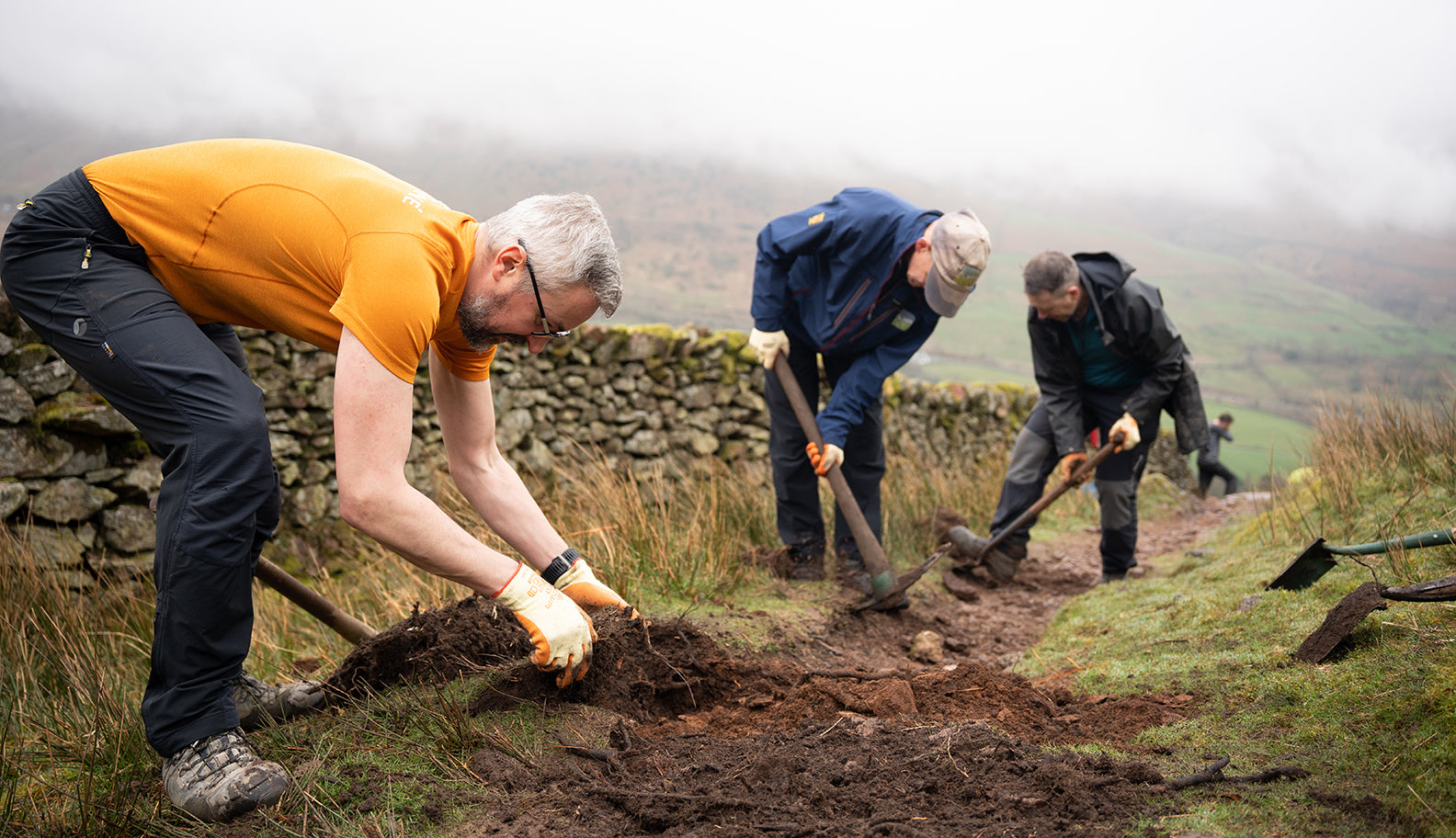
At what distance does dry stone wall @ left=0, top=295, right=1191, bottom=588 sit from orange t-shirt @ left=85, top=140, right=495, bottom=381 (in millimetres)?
1015

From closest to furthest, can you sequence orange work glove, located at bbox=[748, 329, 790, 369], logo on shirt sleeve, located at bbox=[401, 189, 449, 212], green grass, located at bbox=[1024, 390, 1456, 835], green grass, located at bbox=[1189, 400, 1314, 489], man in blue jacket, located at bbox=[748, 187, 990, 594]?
green grass, located at bbox=[1024, 390, 1456, 835]
logo on shirt sleeve, located at bbox=[401, 189, 449, 212]
man in blue jacket, located at bbox=[748, 187, 990, 594]
orange work glove, located at bbox=[748, 329, 790, 369]
green grass, located at bbox=[1189, 400, 1314, 489]

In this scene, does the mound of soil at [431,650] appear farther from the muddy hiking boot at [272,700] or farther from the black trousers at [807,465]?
the black trousers at [807,465]

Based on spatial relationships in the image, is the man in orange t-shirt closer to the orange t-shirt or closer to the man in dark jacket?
the orange t-shirt

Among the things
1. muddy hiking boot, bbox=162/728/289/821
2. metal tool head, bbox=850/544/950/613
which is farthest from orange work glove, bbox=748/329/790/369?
muddy hiking boot, bbox=162/728/289/821

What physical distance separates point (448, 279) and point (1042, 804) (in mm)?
1821

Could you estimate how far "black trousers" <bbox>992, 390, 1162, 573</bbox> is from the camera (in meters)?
5.10

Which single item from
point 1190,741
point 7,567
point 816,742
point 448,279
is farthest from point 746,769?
point 7,567

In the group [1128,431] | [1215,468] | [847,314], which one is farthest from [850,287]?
[1215,468]

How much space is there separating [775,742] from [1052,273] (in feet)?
11.2

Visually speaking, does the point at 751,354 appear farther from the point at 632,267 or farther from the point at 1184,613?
the point at 632,267

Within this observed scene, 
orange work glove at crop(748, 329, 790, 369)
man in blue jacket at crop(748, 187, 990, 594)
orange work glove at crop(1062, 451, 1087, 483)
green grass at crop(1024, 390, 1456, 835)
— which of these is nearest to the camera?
green grass at crop(1024, 390, 1456, 835)

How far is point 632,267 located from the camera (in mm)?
97625

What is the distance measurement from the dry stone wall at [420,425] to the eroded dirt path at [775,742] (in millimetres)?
1346

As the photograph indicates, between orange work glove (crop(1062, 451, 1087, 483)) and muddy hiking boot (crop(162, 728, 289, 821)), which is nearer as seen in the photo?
muddy hiking boot (crop(162, 728, 289, 821))
